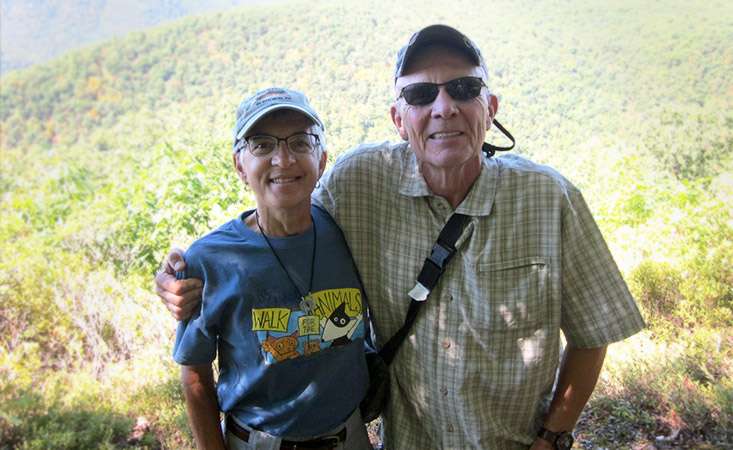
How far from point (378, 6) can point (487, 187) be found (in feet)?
43.7

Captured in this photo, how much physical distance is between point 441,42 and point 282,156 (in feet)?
2.31

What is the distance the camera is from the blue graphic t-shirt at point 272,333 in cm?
164

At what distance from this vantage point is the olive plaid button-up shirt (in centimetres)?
173

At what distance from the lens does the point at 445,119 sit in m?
1.80

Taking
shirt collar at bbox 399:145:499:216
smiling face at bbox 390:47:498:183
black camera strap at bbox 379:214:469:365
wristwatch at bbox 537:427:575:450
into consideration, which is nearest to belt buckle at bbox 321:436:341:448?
black camera strap at bbox 379:214:469:365

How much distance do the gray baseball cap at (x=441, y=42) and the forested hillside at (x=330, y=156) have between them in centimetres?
139

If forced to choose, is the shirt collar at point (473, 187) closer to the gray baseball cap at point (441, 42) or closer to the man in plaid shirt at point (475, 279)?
the man in plaid shirt at point (475, 279)


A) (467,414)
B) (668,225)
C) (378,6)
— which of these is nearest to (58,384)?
(467,414)

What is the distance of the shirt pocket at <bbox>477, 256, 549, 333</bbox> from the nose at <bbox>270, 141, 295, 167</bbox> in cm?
71

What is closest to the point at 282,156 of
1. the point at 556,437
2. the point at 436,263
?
the point at 436,263

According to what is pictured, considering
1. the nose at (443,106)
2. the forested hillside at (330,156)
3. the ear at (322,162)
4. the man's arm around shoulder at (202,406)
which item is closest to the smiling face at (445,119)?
the nose at (443,106)

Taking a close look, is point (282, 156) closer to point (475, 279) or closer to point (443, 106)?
point (443, 106)

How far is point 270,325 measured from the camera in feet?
5.40

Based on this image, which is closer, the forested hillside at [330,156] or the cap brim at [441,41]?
the cap brim at [441,41]
